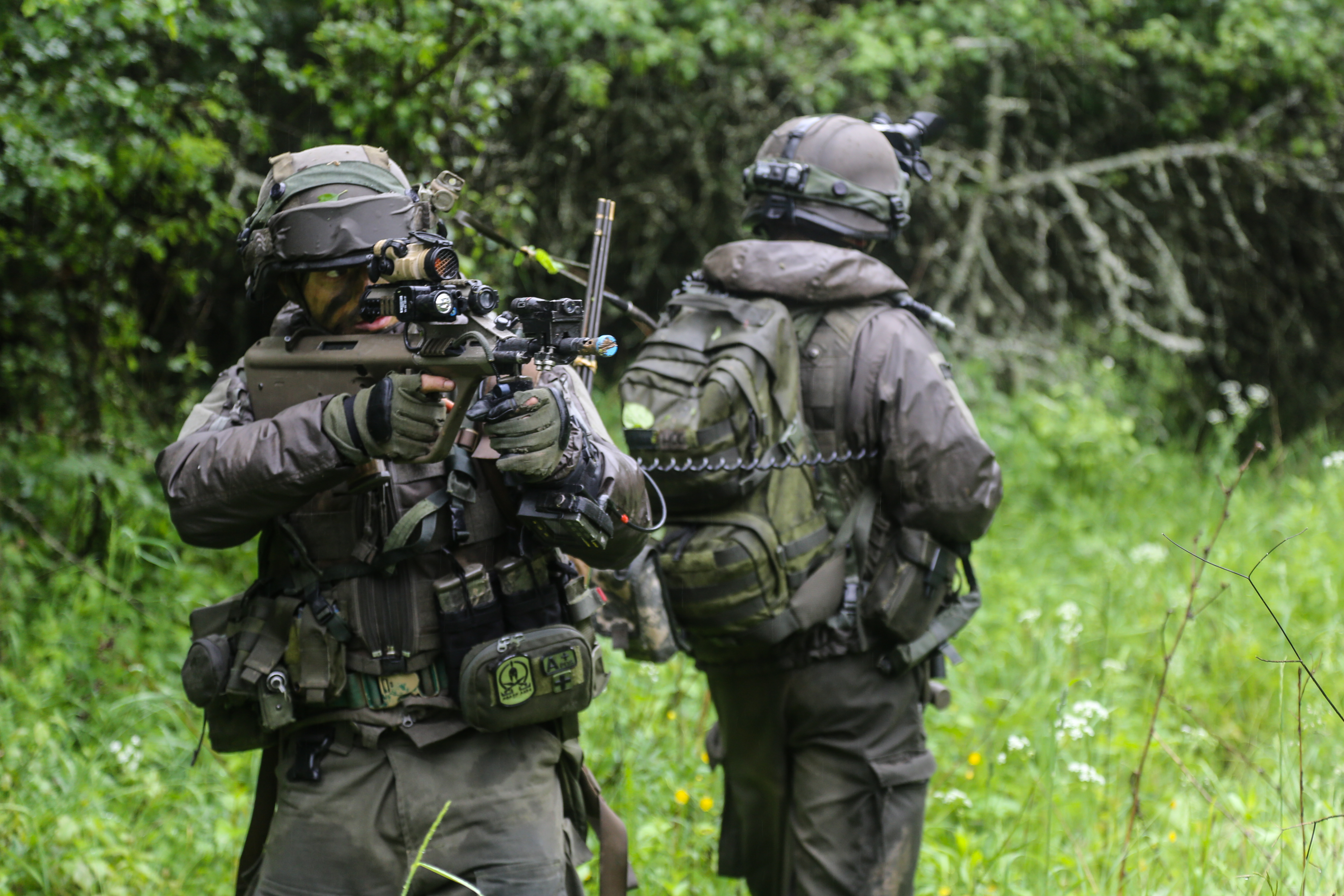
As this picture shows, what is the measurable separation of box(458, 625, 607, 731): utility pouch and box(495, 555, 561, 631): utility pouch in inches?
1.5

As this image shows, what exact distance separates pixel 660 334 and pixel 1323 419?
6.89 m

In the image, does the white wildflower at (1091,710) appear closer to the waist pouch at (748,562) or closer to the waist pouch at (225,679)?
the waist pouch at (748,562)

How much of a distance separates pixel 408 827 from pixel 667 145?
504 cm

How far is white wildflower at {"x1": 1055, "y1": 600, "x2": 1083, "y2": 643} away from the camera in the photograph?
3.90 meters

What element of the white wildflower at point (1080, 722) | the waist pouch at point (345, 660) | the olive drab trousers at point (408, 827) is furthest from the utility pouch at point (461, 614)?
the white wildflower at point (1080, 722)

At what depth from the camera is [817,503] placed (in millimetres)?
2984

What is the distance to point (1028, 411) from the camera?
23.2 ft

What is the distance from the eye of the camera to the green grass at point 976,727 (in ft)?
10.1

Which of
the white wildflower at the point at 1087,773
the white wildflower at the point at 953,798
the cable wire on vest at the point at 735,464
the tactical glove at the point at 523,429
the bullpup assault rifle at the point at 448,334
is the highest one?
the bullpup assault rifle at the point at 448,334

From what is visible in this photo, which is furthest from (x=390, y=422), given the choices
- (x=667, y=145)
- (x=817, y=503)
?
(x=667, y=145)

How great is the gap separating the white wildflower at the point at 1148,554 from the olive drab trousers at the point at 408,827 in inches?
135

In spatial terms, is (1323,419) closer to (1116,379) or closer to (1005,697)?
(1116,379)

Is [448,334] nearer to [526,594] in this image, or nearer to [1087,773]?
[526,594]

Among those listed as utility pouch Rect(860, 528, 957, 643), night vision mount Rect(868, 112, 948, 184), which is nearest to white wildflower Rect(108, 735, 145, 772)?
utility pouch Rect(860, 528, 957, 643)
